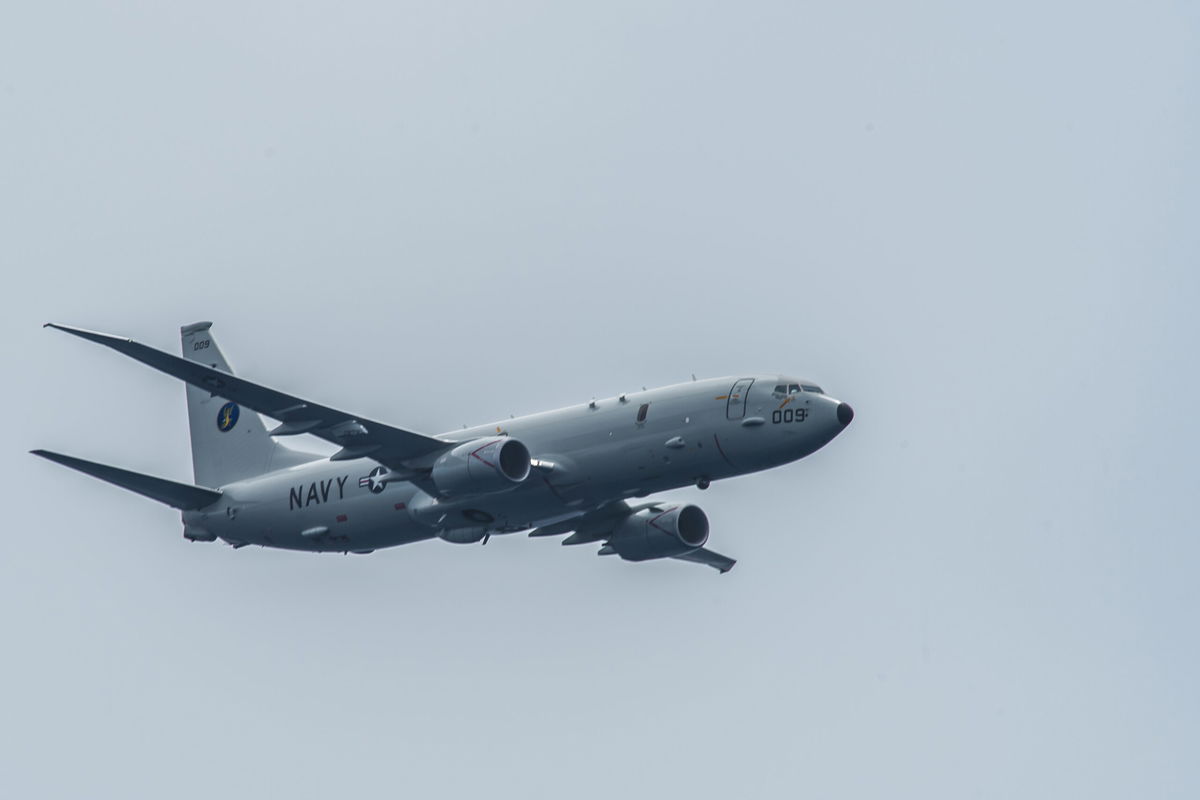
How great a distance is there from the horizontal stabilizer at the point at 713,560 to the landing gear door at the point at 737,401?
1224 cm

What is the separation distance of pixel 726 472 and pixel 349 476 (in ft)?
45.1

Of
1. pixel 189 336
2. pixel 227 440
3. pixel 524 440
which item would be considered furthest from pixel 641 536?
pixel 189 336

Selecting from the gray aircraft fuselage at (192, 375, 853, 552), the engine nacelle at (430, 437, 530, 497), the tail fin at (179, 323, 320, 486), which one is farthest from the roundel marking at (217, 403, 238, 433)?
the engine nacelle at (430, 437, 530, 497)

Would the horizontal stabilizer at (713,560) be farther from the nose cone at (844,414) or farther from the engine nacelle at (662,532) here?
the nose cone at (844,414)

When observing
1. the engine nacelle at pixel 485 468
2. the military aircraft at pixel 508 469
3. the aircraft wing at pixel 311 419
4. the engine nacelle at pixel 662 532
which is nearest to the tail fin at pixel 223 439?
the military aircraft at pixel 508 469

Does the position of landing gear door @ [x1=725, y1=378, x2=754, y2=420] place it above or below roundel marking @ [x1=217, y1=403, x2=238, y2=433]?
above

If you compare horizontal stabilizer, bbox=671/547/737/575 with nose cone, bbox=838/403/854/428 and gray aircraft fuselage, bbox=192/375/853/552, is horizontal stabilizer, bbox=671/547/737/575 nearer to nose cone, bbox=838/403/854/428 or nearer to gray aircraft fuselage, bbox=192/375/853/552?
gray aircraft fuselage, bbox=192/375/853/552

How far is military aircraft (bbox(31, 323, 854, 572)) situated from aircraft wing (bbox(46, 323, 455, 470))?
5 centimetres

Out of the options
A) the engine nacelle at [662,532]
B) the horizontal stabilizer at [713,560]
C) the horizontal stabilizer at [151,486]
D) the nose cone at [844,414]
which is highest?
the nose cone at [844,414]

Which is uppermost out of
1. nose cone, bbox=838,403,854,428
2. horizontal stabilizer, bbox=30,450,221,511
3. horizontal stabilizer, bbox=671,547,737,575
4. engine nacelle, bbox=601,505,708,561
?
nose cone, bbox=838,403,854,428

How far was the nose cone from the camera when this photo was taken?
5081 centimetres

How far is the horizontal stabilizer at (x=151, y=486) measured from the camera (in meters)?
54.9

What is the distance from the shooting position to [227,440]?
65.4m

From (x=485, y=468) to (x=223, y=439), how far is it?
17.4 m
